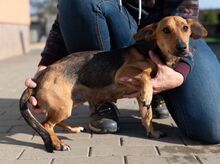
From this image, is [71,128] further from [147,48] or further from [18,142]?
[147,48]

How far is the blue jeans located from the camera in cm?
397

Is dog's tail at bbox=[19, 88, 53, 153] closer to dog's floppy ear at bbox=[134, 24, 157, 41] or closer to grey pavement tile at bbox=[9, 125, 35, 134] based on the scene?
grey pavement tile at bbox=[9, 125, 35, 134]

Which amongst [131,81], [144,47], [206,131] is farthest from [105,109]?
[206,131]

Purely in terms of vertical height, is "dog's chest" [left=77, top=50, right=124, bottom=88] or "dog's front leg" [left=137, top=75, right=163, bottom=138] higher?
"dog's chest" [left=77, top=50, right=124, bottom=88]

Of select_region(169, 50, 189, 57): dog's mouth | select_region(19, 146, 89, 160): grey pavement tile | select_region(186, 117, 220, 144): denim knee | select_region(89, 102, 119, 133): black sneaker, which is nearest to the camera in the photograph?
select_region(19, 146, 89, 160): grey pavement tile

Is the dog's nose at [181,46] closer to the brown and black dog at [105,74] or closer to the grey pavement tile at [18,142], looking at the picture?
the brown and black dog at [105,74]

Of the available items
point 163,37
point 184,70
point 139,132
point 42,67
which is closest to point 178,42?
point 163,37

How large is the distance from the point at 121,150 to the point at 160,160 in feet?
1.29

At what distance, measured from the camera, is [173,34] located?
12.2ft

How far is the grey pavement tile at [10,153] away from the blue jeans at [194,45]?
126 cm

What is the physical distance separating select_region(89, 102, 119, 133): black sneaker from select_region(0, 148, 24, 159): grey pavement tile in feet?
2.58

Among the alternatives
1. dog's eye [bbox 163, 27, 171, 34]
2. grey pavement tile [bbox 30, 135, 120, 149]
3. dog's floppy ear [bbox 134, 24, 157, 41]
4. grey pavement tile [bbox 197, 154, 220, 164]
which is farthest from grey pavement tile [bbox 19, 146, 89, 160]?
dog's eye [bbox 163, 27, 171, 34]

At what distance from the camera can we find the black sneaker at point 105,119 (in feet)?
13.7

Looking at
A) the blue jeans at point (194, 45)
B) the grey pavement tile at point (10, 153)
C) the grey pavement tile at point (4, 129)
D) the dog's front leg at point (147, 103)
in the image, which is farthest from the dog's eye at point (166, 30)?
the grey pavement tile at point (4, 129)
